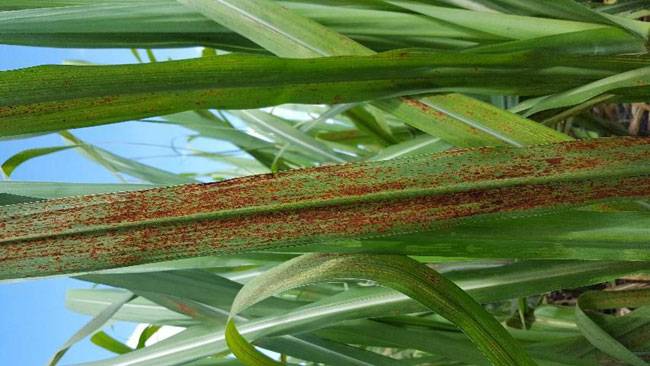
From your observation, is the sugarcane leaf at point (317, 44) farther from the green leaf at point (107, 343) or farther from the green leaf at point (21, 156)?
the green leaf at point (107, 343)

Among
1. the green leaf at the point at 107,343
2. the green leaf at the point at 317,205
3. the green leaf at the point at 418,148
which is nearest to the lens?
the green leaf at the point at 317,205

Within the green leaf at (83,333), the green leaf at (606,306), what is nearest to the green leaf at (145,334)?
the green leaf at (83,333)

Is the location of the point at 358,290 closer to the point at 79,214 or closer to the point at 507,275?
the point at 507,275

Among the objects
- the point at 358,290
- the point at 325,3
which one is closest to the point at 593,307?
the point at 358,290

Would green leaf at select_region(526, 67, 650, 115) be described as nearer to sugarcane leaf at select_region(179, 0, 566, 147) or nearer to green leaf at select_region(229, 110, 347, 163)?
sugarcane leaf at select_region(179, 0, 566, 147)

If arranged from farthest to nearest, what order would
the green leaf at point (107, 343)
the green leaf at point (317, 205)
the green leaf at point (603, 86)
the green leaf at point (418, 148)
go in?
the green leaf at point (107, 343) → the green leaf at point (418, 148) → the green leaf at point (603, 86) → the green leaf at point (317, 205)

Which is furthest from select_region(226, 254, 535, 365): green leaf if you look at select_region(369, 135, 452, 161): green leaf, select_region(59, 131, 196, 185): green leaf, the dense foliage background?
select_region(59, 131, 196, 185): green leaf
